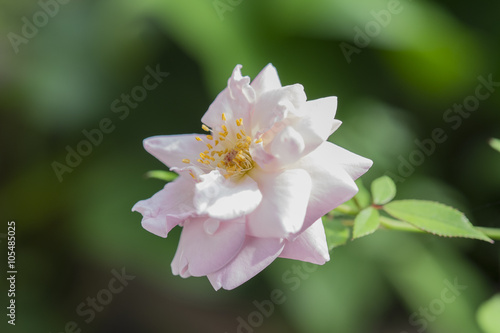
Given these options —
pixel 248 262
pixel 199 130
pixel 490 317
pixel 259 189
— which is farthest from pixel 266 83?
pixel 199 130

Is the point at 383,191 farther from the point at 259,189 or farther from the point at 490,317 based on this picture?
the point at 490,317

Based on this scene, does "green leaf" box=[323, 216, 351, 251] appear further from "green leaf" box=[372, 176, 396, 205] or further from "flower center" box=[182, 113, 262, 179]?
"flower center" box=[182, 113, 262, 179]

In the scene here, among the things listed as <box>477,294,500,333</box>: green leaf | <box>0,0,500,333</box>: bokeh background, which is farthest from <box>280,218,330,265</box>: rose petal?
<box>0,0,500,333</box>: bokeh background

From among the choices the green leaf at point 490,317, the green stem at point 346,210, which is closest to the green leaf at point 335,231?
the green stem at point 346,210

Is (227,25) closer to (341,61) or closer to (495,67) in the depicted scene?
(341,61)

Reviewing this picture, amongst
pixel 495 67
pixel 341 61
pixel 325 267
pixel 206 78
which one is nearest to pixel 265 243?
pixel 325 267
